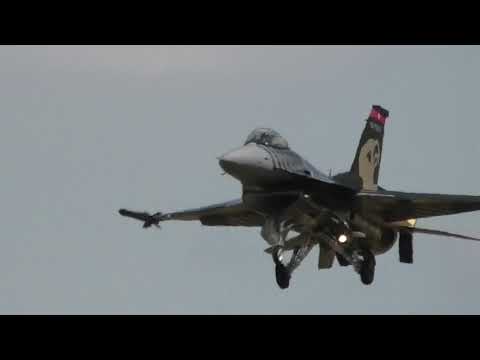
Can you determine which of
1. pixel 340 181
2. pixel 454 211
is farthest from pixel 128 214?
pixel 454 211

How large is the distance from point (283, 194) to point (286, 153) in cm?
180

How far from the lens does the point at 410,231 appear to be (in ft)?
214

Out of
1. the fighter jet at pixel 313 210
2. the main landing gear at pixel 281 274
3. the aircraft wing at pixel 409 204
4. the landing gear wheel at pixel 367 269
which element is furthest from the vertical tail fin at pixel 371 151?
the main landing gear at pixel 281 274

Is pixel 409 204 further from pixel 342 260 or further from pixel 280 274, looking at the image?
pixel 280 274

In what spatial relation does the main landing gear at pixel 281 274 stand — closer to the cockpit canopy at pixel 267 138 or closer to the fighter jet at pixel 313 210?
the fighter jet at pixel 313 210

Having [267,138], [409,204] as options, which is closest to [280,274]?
[267,138]

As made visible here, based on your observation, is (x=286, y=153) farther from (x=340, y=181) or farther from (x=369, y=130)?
(x=369, y=130)

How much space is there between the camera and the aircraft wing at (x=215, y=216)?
6662 cm

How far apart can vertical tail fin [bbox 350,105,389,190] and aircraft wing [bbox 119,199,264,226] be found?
17.1 feet

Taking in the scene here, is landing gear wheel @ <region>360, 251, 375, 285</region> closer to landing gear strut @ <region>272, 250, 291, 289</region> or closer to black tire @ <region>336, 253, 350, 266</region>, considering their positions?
black tire @ <region>336, 253, 350, 266</region>

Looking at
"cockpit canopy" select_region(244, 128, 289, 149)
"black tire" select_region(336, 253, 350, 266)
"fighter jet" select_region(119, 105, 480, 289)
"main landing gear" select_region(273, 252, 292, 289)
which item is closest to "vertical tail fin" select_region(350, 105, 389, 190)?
"fighter jet" select_region(119, 105, 480, 289)

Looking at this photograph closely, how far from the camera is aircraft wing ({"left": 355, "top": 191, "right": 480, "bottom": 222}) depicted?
61.8 metres

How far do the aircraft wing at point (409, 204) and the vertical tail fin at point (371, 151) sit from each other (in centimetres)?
421

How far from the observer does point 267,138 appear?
196 feet
